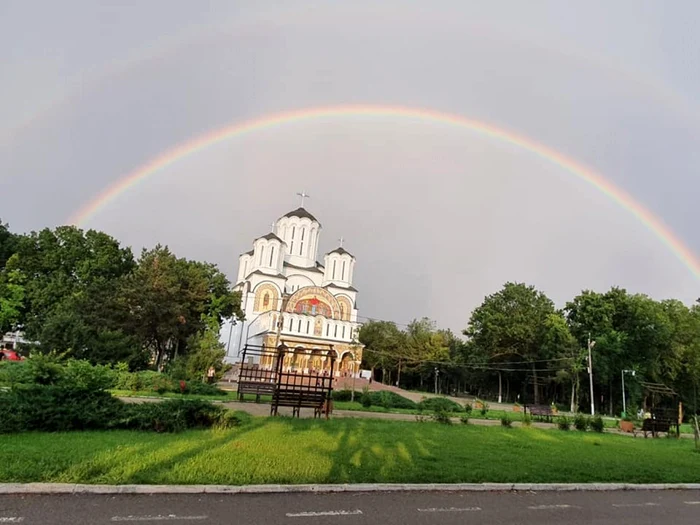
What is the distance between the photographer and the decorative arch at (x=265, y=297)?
6481 centimetres

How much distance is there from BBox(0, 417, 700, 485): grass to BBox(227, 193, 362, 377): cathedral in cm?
3946

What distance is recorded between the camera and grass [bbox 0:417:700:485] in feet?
21.9

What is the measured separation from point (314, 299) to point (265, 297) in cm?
778

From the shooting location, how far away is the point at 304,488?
6711 millimetres

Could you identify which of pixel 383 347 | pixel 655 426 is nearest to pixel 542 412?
pixel 655 426

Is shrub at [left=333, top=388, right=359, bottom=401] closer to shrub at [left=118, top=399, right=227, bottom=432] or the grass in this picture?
the grass

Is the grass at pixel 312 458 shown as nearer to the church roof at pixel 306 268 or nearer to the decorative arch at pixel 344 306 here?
the decorative arch at pixel 344 306

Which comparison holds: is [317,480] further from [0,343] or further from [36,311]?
[0,343]

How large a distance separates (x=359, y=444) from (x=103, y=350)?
2706 cm

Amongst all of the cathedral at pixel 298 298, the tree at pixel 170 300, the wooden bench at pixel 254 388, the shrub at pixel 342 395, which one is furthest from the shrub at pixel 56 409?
the cathedral at pixel 298 298

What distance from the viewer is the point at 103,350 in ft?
103

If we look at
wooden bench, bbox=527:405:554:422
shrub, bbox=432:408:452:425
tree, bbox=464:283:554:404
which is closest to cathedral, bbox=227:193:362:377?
tree, bbox=464:283:554:404

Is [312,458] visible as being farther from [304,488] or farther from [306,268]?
[306,268]

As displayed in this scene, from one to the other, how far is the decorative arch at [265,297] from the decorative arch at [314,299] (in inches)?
208
